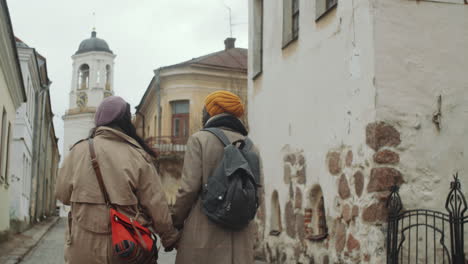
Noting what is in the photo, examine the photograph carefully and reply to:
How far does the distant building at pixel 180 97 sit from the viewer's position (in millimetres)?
30406

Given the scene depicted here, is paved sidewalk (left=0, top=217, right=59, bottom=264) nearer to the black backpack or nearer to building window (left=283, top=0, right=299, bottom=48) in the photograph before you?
building window (left=283, top=0, right=299, bottom=48)

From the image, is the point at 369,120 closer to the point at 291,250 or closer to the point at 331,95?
the point at 331,95

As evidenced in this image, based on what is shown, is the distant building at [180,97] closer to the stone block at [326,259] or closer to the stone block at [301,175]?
the stone block at [301,175]

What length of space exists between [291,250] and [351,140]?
2783 millimetres

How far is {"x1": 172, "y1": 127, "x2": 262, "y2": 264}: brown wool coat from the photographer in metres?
4.53

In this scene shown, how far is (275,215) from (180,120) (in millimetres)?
20186

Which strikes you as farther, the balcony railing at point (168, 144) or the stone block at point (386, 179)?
the balcony railing at point (168, 144)

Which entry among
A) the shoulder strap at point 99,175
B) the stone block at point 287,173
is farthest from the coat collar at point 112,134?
the stone block at point 287,173

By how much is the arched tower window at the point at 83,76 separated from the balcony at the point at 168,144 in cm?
4239

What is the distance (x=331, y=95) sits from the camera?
8.55m

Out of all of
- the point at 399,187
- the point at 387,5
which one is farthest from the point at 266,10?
the point at 399,187

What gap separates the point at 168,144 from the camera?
100ft

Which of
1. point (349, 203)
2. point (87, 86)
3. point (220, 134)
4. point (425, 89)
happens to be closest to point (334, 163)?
point (349, 203)

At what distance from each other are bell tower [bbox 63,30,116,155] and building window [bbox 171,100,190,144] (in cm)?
4020
